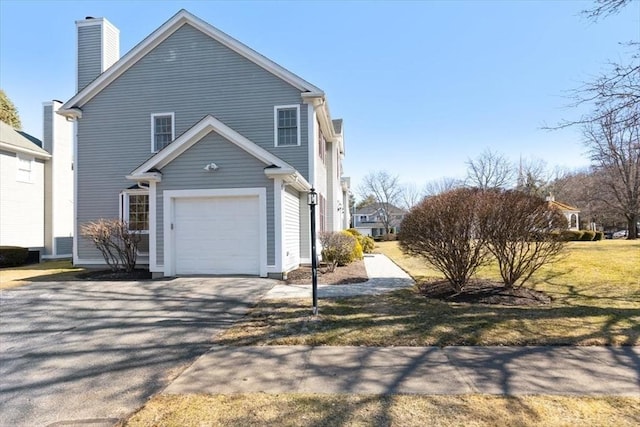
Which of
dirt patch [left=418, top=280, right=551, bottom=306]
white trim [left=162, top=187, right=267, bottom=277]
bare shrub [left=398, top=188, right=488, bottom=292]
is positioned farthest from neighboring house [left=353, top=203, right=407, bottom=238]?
bare shrub [left=398, top=188, right=488, bottom=292]

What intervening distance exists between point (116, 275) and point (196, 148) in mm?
4799

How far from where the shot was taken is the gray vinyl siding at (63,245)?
20078 mm

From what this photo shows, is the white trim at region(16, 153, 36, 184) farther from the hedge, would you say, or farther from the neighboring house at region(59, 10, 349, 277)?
the neighboring house at region(59, 10, 349, 277)

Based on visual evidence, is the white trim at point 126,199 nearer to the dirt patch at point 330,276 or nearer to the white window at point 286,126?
the white window at point 286,126

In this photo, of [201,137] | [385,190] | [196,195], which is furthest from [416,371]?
[385,190]

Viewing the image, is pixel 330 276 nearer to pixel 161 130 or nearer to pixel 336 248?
pixel 336 248

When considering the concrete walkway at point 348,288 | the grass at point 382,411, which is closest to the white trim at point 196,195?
the concrete walkway at point 348,288

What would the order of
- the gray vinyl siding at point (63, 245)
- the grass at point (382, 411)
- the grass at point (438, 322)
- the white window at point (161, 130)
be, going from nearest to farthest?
the grass at point (382, 411) → the grass at point (438, 322) → the white window at point (161, 130) → the gray vinyl siding at point (63, 245)

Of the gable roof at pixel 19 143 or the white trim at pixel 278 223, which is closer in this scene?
the white trim at pixel 278 223

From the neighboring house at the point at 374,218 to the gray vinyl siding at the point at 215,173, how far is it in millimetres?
50764

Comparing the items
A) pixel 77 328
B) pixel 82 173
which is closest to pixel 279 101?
pixel 82 173

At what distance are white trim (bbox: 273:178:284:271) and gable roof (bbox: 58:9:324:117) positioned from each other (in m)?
4.30

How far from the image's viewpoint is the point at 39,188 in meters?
19.6

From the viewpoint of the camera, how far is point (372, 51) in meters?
14.4
